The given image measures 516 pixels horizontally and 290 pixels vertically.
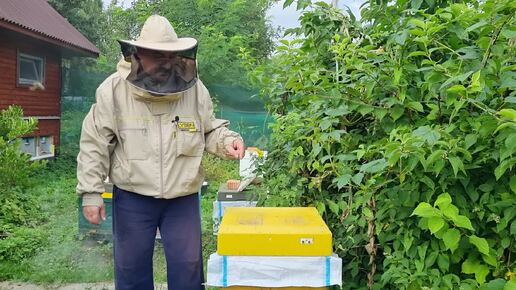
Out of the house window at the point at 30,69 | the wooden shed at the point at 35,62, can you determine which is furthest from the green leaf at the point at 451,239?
the house window at the point at 30,69

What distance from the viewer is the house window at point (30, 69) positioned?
10.8m

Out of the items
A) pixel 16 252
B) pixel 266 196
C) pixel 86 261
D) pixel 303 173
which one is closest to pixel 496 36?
pixel 303 173

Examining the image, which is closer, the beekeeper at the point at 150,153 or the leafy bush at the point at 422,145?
the leafy bush at the point at 422,145

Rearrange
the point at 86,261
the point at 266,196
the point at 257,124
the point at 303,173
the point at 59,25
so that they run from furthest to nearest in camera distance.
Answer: the point at 59,25
the point at 257,124
the point at 86,261
the point at 266,196
the point at 303,173

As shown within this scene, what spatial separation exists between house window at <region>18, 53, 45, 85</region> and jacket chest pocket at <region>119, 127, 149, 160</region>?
915cm

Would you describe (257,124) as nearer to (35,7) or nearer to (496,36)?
(35,7)

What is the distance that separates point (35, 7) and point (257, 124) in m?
6.56

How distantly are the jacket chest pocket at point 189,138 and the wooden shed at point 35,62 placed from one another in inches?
292

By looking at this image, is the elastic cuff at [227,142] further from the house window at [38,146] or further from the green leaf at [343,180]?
the house window at [38,146]

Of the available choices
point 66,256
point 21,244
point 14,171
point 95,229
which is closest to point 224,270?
point 66,256

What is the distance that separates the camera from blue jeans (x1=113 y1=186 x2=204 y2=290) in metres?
2.65

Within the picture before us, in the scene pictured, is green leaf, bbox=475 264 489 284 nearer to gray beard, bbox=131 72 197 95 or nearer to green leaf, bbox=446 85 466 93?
green leaf, bbox=446 85 466 93

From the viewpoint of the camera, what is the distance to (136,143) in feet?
8.44

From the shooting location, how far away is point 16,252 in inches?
184
